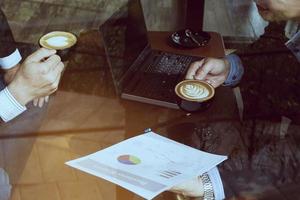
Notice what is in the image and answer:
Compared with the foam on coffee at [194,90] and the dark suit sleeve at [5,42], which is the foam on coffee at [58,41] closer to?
the dark suit sleeve at [5,42]

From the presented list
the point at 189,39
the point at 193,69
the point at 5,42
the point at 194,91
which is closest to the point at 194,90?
the point at 194,91

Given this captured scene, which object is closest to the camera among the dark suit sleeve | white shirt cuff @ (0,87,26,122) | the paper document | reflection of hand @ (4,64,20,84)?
the paper document

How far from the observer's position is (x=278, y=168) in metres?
1.22

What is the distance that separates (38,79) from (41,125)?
140 millimetres

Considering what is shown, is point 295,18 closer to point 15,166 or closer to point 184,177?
point 184,177

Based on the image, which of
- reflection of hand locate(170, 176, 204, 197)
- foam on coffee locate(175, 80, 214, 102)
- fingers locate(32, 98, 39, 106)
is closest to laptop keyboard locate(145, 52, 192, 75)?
foam on coffee locate(175, 80, 214, 102)

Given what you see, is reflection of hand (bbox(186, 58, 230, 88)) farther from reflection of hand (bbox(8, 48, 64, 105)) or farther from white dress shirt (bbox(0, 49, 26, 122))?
white dress shirt (bbox(0, 49, 26, 122))

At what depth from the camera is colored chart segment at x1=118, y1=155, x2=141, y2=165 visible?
1.14 meters

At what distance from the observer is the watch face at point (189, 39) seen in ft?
5.54

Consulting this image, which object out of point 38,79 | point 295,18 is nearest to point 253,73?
point 295,18

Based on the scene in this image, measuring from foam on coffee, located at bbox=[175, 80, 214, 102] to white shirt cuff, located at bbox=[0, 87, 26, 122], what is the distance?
1.51ft

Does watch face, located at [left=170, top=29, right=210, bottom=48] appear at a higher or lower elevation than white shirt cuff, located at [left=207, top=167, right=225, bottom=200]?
higher

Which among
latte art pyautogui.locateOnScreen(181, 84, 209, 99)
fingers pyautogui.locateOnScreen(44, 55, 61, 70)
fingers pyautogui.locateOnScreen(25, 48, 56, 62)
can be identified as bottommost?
latte art pyautogui.locateOnScreen(181, 84, 209, 99)

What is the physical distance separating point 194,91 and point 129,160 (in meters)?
0.34
